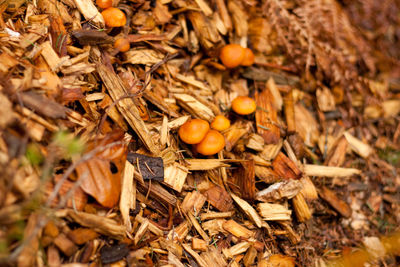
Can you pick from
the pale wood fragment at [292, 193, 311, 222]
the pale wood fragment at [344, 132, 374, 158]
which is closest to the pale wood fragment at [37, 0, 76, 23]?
the pale wood fragment at [292, 193, 311, 222]

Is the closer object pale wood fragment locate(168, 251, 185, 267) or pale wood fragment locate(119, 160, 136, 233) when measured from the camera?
pale wood fragment locate(119, 160, 136, 233)

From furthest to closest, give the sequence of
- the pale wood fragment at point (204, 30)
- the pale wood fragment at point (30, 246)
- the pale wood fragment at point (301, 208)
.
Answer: the pale wood fragment at point (204, 30) → the pale wood fragment at point (301, 208) → the pale wood fragment at point (30, 246)

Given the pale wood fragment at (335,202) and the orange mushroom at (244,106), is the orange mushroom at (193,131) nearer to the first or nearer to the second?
the orange mushroom at (244,106)

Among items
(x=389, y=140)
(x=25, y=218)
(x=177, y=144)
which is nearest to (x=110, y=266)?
(x=25, y=218)

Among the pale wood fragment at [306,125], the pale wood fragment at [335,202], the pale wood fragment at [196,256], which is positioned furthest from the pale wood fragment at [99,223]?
the pale wood fragment at [306,125]

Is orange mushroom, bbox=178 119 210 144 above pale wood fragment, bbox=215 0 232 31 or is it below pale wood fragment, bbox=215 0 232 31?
below

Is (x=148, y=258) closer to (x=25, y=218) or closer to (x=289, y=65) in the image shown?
(x=25, y=218)

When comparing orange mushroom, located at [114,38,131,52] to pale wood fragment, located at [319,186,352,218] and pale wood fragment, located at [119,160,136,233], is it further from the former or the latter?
pale wood fragment, located at [319,186,352,218]
